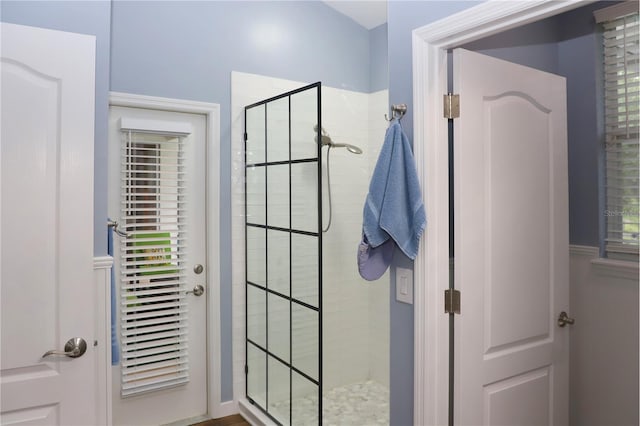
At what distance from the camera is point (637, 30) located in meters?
2.24

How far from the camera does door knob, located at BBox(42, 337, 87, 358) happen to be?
1.74 m

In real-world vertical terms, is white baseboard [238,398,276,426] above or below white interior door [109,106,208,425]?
below

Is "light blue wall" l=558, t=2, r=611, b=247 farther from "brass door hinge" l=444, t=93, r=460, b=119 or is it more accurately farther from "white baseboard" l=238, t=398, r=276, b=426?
"white baseboard" l=238, t=398, r=276, b=426

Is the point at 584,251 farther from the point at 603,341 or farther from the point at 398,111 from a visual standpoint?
the point at 398,111

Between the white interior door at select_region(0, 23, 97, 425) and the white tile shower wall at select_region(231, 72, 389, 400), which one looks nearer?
the white interior door at select_region(0, 23, 97, 425)

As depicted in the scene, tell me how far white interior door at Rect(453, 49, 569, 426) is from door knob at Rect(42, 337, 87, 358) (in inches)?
54.4

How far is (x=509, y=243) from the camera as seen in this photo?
1906 millimetres

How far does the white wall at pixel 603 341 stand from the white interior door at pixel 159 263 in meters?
2.18

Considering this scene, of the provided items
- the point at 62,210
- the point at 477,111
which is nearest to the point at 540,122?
the point at 477,111

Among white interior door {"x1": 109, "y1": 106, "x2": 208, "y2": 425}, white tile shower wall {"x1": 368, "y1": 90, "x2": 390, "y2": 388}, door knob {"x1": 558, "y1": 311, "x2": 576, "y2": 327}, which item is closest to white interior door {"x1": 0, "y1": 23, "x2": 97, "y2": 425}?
white interior door {"x1": 109, "y1": 106, "x2": 208, "y2": 425}

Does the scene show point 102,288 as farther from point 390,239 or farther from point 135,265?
point 390,239

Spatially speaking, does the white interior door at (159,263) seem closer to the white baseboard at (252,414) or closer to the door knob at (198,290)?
the door knob at (198,290)

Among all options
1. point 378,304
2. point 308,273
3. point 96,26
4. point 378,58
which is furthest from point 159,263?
point 378,58

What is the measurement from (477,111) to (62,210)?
1.56 metres
